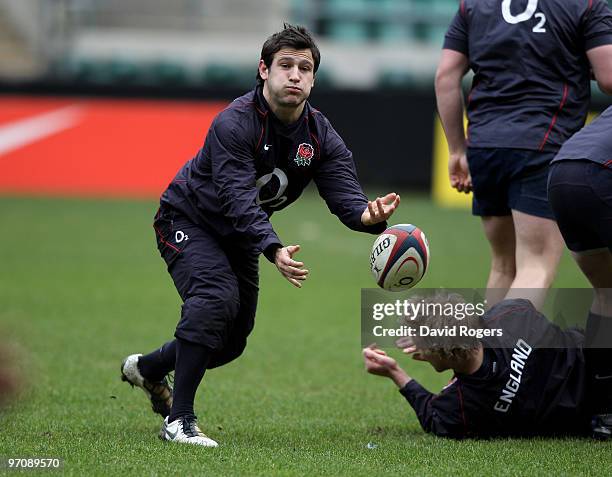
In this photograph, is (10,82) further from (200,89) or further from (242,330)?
(242,330)

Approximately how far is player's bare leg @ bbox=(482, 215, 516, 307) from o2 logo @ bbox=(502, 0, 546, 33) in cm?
106

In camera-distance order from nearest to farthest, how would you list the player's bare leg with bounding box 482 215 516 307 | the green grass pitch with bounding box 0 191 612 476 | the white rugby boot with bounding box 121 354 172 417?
1. the green grass pitch with bounding box 0 191 612 476
2. the white rugby boot with bounding box 121 354 172 417
3. the player's bare leg with bounding box 482 215 516 307

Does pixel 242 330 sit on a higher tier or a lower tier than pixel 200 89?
higher

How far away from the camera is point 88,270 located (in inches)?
442

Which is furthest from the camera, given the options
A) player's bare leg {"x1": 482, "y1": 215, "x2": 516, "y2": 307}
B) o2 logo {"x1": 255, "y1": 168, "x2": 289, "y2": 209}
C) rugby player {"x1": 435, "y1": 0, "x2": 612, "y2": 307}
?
player's bare leg {"x1": 482, "y1": 215, "x2": 516, "y2": 307}

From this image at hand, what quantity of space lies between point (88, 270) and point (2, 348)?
29.2ft

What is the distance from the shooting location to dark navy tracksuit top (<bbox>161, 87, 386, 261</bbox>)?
4.78m

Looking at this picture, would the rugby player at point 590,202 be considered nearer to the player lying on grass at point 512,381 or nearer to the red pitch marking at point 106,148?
the player lying on grass at point 512,381

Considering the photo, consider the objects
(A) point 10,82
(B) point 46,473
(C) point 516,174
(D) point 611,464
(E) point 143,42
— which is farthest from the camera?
(E) point 143,42

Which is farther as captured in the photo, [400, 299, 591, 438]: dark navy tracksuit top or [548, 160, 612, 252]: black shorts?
[400, 299, 591, 438]: dark navy tracksuit top

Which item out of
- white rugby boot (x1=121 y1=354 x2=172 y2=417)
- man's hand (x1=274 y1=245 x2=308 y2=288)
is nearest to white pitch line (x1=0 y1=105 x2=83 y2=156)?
white rugby boot (x1=121 y1=354 x2=172 y2=417)

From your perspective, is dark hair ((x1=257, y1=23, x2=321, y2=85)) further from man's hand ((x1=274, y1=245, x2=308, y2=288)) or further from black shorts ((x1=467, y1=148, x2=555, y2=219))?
black shorts ((x1=467, y1=148, x2=555, y2=219))

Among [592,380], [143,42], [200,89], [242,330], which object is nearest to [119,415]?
[242,330]

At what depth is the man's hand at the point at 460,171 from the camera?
6.03 metres
